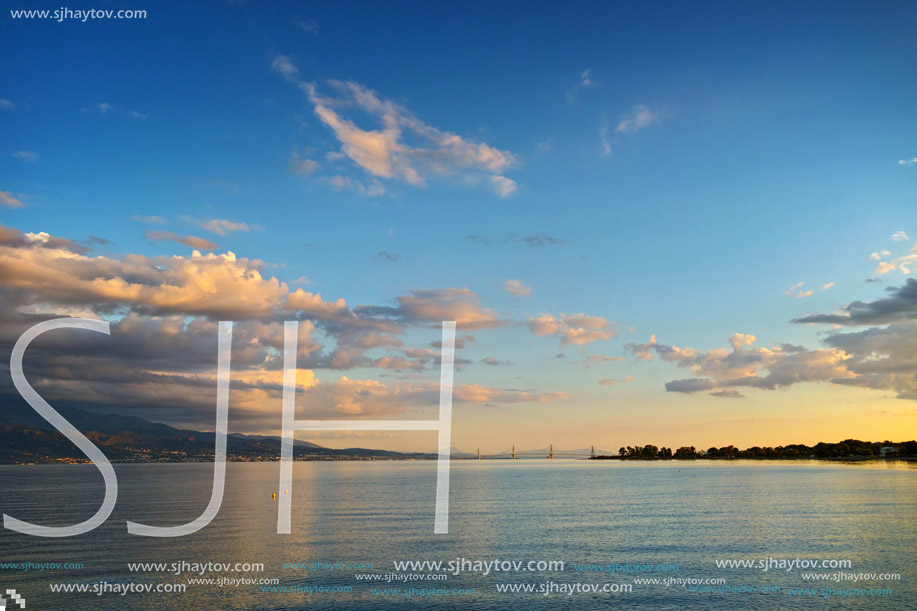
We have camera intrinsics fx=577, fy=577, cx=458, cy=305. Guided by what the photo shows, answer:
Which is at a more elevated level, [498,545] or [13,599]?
[13,599]

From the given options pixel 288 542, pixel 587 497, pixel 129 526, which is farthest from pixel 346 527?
pixel 587 497

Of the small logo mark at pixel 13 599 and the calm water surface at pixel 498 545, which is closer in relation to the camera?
the small logo mark at pixel 13 599

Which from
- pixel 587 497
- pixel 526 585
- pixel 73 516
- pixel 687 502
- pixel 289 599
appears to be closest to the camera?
pixel 289 599

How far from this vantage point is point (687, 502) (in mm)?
125938

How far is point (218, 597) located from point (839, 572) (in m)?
59.6

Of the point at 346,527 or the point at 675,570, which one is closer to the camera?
the point at 675,570

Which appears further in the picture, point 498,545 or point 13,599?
point 498,545

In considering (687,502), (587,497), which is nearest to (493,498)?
(587,497)

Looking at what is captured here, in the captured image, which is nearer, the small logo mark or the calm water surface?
the small logo mark

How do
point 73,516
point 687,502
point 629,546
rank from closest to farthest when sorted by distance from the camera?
1. point 629,546
2. point 73,516
3. point 687,502

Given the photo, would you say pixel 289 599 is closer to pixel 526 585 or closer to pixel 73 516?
pixel 526 585

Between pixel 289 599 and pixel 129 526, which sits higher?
pixel 289 599

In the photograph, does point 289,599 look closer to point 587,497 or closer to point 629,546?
point 629,546

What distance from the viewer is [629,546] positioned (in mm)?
71625
